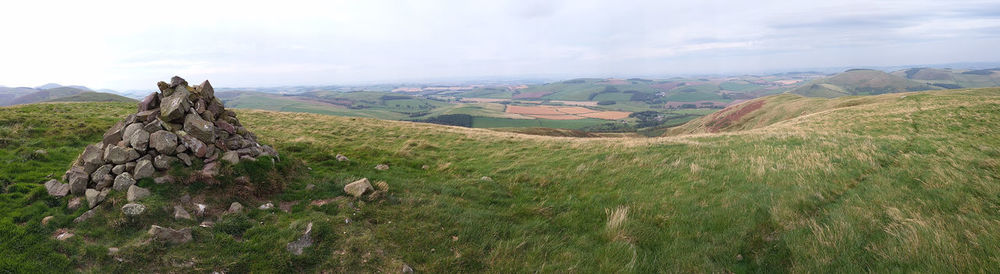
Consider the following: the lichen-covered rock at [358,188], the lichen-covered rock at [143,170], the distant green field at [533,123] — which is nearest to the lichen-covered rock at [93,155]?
the lichen-covered rock at [143,170]

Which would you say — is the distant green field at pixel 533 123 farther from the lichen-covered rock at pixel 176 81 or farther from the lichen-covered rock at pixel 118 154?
the lichen-covered rock at pixel 118 154

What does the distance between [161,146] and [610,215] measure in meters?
12.6

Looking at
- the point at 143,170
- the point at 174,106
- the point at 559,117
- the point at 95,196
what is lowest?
the point at 559,117

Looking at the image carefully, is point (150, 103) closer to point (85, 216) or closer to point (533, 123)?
point (85, 216)

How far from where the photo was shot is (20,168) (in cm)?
1006

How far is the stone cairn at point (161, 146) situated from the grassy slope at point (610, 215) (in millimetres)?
873

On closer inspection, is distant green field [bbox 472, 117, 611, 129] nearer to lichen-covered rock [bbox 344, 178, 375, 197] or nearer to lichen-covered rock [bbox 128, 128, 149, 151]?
lichen-covered rock [bbox 344, 178, 375, 197]

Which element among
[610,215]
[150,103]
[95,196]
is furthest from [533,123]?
[95,196]

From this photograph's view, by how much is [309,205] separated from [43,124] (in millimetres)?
17017

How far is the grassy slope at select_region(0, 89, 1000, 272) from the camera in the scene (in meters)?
6.96

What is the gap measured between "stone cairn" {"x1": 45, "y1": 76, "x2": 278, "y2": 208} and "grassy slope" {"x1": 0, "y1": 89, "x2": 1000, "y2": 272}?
0.87 metres

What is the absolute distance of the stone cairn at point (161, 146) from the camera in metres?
8.81

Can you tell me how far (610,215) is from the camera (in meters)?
9.84

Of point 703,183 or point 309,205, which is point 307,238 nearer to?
point 309,205
